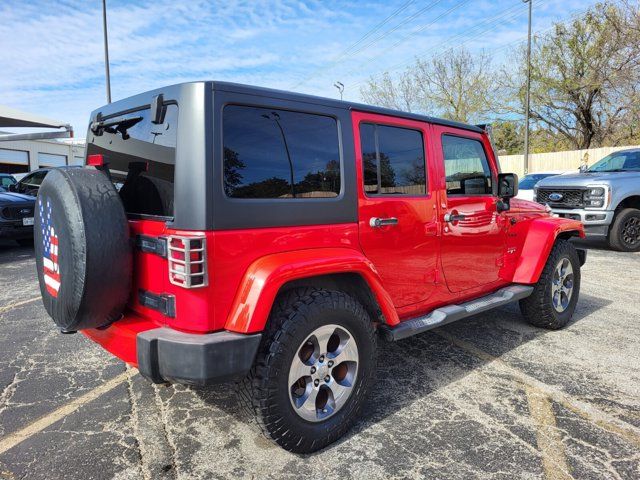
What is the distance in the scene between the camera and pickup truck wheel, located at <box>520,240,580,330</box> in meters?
4.21

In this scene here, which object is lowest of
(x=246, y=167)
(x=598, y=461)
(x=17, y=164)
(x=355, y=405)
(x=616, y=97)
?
(x=598, y=461)

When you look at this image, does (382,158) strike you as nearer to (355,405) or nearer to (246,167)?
(246,167)

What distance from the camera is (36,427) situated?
271 cm

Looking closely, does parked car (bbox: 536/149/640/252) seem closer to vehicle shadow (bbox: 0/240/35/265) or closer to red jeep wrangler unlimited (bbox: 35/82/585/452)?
red jeep wrangler unlimited (bbox: 35/82/585/452)

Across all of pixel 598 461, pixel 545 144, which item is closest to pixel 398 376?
pixel 598 461

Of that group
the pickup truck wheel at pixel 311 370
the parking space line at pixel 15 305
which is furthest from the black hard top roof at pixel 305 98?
the parking space line at pixel 15 305

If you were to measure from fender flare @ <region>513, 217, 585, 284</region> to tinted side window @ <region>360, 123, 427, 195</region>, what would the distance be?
1545 mm

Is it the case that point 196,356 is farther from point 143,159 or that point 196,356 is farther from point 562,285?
point 562,285

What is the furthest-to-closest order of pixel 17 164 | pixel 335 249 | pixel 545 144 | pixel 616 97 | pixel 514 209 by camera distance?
1. pixel 545 144
2. pixel 17 164
3. pixel 616 97
4. pixel 514 209
5. pixel 335 249

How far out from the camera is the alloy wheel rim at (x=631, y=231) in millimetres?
8859

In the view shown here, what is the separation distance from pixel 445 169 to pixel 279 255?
5.58 ft

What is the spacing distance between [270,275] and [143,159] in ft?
3.39

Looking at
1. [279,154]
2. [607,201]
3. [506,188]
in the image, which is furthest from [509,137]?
[279,154]

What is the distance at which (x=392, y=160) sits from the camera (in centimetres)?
306
